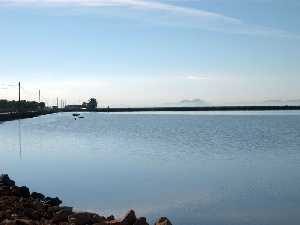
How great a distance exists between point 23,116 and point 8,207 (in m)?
110

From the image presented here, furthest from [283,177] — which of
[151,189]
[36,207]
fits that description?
[36,207]

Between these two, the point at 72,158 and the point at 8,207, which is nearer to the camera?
the point at 8,207

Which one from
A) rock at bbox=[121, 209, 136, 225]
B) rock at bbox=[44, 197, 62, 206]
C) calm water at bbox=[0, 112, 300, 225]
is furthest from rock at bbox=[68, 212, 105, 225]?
rock at bbox=[44, 197, 62, 206]

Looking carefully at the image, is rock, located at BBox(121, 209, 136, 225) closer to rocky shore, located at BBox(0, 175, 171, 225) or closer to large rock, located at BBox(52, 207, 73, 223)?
rocky shore, located at BBox(0, 175, 171, 225)

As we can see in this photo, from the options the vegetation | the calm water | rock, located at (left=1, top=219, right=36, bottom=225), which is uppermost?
the vegetation

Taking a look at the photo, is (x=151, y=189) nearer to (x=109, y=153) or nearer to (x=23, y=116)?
(x=109, y=153)

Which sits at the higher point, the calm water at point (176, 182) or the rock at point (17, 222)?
the rock at point (17, 222)

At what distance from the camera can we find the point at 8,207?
48.6ft

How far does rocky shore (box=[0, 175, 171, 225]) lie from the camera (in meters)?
12.7

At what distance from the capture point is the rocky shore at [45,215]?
12727 millimetres

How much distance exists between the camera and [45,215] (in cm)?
1464

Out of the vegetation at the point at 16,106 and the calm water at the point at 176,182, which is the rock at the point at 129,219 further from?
the vegetation at the point at 16,106

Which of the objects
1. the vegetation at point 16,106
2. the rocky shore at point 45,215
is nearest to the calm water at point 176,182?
the rocky shore at point 45,215

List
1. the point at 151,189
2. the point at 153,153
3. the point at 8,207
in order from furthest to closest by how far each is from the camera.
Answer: the point at 153,153 → the point at 151,189 → the point at 8,207
